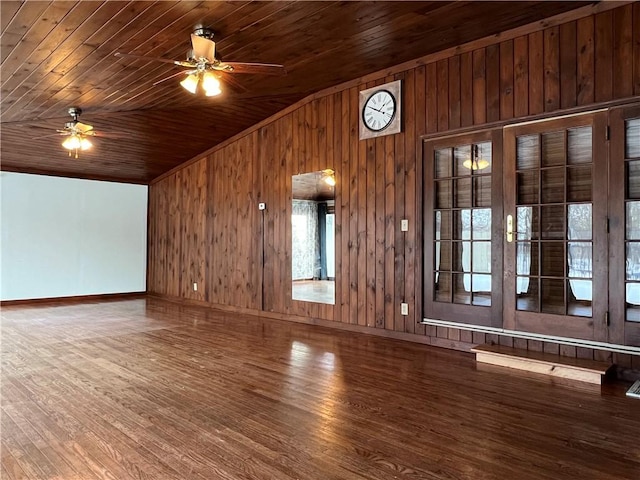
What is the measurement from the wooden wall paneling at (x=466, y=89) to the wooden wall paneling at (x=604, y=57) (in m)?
1.11

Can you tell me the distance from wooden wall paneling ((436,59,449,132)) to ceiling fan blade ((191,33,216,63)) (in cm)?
240

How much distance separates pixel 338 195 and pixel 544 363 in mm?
3094

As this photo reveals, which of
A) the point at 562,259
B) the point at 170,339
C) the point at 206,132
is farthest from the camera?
the point at 206,132

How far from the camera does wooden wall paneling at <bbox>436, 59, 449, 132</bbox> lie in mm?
4742

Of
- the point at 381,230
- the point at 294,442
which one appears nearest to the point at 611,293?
the point at 381,230

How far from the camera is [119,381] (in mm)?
3523

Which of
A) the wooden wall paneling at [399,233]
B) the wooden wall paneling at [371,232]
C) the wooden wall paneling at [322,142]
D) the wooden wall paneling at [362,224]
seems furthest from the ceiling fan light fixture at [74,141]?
the wooden wall paneling at [399,233]

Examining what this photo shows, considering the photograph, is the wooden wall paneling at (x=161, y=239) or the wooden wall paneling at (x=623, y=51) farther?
the wooden wall paneling at (x=161, y=239)

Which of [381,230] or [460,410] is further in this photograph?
[381,230]

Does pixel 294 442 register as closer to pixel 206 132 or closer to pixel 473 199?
pixel 473 199

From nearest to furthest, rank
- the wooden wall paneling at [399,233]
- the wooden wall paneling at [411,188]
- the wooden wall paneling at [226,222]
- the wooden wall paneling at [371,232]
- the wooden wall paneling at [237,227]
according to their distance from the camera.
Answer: the wooden wall paneling at [411,188] < the wooden wall paneling at [399,233] < the wooden wall paneling at [371,232] < the wooden wall paneling at [237,227] < the wooden wall paneling at [226,222]

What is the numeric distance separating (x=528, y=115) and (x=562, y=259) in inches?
53.0

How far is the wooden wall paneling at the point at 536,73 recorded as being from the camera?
4.09 meters

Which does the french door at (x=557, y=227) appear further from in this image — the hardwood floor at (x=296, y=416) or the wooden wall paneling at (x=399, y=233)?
the wooden wall paneling at (x=399, y=233)
